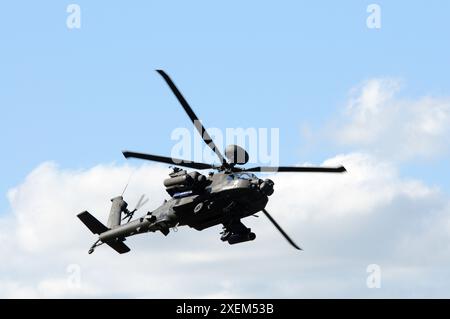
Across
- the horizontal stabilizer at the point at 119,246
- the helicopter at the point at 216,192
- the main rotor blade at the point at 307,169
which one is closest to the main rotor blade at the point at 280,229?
the helicopter at the point at 216,192

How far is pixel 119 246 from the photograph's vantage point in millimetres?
57094

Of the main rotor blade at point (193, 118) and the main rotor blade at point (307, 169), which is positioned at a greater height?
the main rotor blade at point (193, 118)

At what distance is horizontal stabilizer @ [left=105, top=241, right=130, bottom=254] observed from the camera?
2242 inches

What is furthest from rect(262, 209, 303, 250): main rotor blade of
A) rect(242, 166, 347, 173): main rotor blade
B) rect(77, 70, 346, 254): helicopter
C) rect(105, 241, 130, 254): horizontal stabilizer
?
rect(105, 241, 130, 254): horizontal stabilizer

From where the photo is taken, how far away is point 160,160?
49.2m

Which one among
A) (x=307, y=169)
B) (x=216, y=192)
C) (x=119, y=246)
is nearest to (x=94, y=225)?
(x=119, y=246)

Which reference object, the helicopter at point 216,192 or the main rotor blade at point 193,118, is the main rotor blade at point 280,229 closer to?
the helicopter at point 216,192

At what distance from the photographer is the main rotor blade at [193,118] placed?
4597cm

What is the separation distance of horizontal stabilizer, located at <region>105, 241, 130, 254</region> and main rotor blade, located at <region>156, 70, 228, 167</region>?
10.6m

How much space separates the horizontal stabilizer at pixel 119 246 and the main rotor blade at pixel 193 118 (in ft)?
34.6

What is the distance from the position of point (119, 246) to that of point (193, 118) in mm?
Answer: 13059

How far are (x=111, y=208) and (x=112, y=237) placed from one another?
2267mm

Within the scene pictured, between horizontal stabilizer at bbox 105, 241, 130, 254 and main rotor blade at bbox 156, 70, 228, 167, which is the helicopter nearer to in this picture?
main rotor blade at bbox 156, 70, 228, 167
